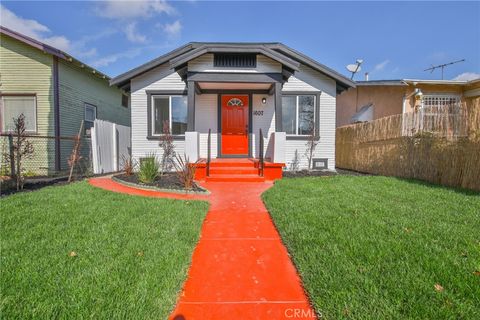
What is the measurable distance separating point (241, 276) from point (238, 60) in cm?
741

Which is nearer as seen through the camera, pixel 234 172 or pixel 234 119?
pixel 234 172

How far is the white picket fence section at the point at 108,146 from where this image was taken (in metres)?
9.20

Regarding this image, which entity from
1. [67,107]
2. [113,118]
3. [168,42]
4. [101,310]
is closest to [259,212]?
[101,310]

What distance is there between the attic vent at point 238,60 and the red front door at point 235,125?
172cm

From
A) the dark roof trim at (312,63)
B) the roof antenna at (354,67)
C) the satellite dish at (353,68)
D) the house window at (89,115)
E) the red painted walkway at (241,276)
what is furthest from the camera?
the satellite dish at (353,68)

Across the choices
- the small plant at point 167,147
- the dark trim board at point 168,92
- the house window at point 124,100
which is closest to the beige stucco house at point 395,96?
the dark trim board at point 168,92

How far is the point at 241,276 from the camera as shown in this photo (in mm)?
2691

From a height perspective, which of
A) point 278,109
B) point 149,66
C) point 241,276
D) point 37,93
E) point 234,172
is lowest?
point 241,276

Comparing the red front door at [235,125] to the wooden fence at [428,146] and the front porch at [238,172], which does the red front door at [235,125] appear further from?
the wooden fence at [428,146]

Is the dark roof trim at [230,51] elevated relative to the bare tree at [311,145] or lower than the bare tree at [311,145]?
elevated

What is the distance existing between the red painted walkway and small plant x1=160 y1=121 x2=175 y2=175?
546 cm

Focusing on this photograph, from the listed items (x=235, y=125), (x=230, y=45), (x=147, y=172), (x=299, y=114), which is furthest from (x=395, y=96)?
(x=147, y=172)

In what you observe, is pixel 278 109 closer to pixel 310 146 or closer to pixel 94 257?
pixel 310 146

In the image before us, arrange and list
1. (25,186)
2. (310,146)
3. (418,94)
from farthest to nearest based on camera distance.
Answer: (418,94) < (310,146) < (25,186)
